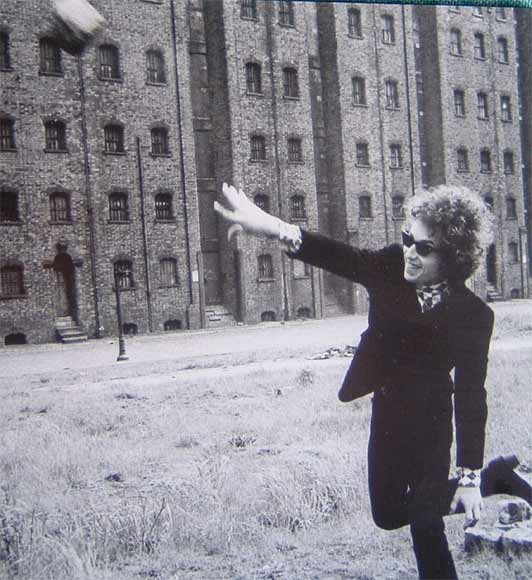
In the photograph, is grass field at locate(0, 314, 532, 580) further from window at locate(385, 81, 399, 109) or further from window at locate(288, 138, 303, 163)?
window at locate(385, 81, 399, 109)

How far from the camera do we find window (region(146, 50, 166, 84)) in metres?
3.85

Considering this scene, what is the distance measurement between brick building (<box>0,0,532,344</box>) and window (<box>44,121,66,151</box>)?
0.04ft

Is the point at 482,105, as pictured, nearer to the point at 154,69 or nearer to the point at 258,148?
the point at 258,148

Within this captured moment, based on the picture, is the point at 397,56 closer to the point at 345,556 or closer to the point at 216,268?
the point at 216,268

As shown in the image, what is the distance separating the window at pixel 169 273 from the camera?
4027mm

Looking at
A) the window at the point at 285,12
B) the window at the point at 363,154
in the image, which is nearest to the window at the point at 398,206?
the window at the point at 363,154

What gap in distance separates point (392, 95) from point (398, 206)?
1.13 m

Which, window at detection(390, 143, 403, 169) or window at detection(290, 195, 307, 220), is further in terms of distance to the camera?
window at detection(390, 143, 403, 169)

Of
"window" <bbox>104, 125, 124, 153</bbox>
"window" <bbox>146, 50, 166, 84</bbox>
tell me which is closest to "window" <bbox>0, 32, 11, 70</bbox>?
"window" <bbox>104, 125, 124, 153</bbox>

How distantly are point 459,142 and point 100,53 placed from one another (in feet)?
7.97

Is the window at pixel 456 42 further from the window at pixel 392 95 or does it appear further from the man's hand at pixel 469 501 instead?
the man's hand at pixel 469 501

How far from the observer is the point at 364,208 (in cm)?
353

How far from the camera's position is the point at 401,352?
277 cm

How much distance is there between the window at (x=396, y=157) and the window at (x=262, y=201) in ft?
2.87
